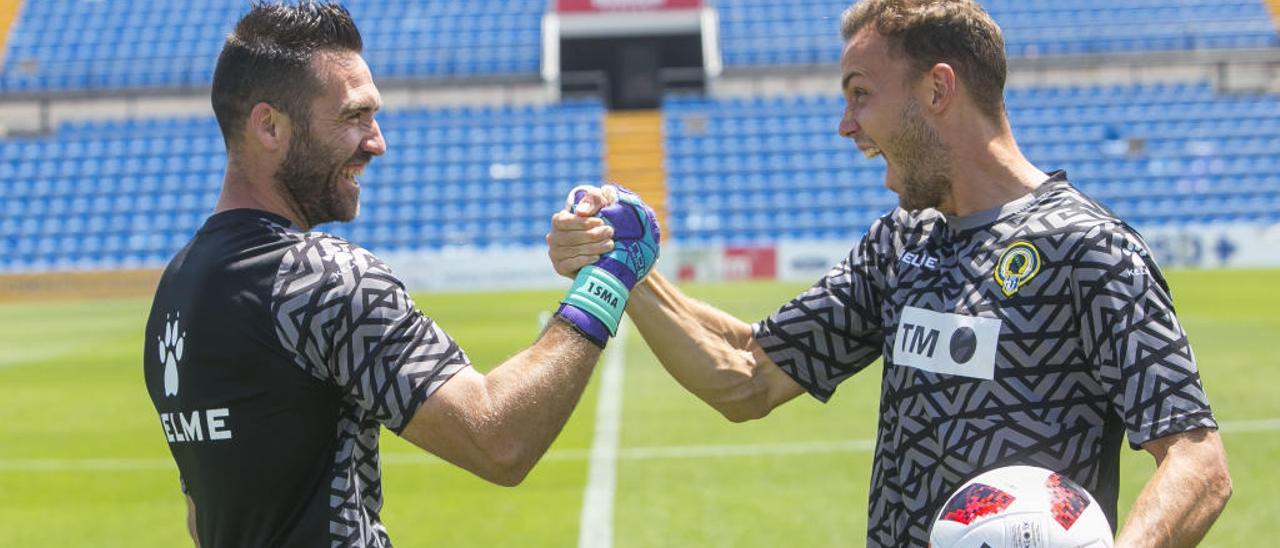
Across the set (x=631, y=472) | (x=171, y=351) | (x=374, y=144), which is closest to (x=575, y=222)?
(x=374, y=144)

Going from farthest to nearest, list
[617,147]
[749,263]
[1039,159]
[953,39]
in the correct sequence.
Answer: [617,147]
[1039,159]
[749,263]
[953,39]

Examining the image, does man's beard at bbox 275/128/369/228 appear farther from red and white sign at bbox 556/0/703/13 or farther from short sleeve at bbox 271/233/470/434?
red and white sign at bbox 556/0/703/13

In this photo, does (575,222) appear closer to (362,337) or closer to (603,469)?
(362,337)

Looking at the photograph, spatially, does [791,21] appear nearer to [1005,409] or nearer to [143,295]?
[143,295]

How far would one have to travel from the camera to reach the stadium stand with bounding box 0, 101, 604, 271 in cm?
3020

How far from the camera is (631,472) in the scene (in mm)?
8359

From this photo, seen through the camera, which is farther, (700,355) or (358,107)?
(700,355)

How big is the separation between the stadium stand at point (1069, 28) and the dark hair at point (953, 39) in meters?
31.2

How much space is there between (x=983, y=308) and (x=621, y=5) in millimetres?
31165

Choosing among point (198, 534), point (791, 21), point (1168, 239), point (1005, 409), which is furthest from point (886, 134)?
point (791, 21)

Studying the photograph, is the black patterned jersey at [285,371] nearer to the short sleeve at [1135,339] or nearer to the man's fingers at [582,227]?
the man's fingers at [582,227]

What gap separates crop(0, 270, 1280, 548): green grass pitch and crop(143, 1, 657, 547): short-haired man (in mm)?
3960

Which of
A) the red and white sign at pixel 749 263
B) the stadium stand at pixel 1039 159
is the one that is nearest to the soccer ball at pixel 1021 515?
the red and white sign at pixel 749 263

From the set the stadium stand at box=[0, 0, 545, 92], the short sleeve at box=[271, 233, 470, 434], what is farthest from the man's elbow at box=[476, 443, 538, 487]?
the stadium stand at box=[0, 0, 545, 92]
